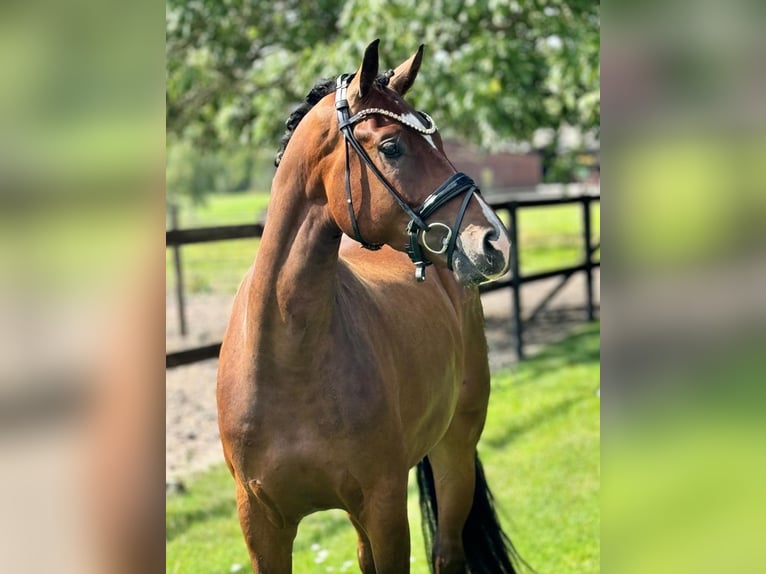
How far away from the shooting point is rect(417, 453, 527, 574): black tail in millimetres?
3309

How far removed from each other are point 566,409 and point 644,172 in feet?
18.0

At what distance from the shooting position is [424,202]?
190cm

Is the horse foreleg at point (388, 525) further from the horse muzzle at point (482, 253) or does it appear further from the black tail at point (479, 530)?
the black tail at point (479, 530)

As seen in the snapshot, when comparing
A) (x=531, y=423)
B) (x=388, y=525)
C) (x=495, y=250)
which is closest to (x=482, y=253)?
(x=495, y=250)

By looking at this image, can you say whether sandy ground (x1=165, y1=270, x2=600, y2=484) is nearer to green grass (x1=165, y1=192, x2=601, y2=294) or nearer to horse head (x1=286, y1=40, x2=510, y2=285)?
green grass (x1=165, y1=192, x2=601, y2=294)

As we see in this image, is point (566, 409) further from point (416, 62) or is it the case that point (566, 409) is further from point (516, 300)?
point (416, 62)

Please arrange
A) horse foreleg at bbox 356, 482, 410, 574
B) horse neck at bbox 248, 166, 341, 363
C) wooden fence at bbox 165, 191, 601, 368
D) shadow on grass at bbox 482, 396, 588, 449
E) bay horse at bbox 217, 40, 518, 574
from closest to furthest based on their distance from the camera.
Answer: bay horse at bbox 217, 40, 518, 574 < horse neck at bbox 248, 166, 341, 363 < horse foreleg at bbox 356, 482, 410, 574 < wooden fence at bbox 165, 191, 601, 368 < shadow on grass at bbox 482, 396, 588, 449

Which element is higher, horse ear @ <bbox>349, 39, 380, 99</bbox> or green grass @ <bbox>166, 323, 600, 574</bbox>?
horse ear @ <bbox>349, 39, 380, 99</bbox>

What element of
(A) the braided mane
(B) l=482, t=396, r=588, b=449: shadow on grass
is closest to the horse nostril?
(A) the braided mane

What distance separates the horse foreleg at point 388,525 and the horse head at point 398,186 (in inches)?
25.4

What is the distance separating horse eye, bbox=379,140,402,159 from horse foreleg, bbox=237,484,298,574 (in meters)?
1.04

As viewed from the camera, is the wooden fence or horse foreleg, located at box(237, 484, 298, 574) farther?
the wooden fence

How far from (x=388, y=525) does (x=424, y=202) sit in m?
0.91

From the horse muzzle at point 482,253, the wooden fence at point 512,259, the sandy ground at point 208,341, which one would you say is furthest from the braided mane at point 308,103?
the sandy ground at point 208,341
